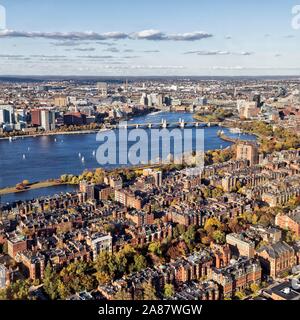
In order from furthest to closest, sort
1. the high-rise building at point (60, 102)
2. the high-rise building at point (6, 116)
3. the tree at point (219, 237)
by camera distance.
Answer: the high-rise building at point (60, 102)
the high-rise building at point (6, 116)
the tree at point (219, 237)

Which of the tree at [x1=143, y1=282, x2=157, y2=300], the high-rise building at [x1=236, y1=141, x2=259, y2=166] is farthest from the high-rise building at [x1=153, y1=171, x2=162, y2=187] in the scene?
the tree at [x1=143, y1=282, x2=157, y2=300]

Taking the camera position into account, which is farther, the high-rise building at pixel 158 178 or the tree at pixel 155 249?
the high-rise building at pixel 158 178

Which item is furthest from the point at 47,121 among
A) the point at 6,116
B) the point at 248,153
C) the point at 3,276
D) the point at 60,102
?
the point at 3,276

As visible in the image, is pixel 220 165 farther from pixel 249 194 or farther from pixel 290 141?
pixel 290 141

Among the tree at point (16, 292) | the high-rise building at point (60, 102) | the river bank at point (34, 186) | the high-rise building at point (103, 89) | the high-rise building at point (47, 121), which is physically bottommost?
the river bank at point (34, 186)

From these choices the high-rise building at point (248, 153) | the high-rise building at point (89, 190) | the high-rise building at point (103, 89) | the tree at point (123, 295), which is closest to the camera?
the tree at point (123, 295)

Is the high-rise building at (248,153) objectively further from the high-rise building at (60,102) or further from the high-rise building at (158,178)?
the high-rise building at (60,102)

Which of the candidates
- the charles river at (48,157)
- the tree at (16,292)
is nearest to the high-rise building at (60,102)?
the charles river at (48,157)

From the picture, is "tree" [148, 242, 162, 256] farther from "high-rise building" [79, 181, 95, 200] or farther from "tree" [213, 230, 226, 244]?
"high-rise building" [79, 181, 95, 200]

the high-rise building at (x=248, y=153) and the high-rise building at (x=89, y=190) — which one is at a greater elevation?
the high-rise building at (x=248, y=153)

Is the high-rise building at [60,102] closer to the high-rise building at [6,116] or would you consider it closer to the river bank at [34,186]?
the high-rise building at [6,116]
